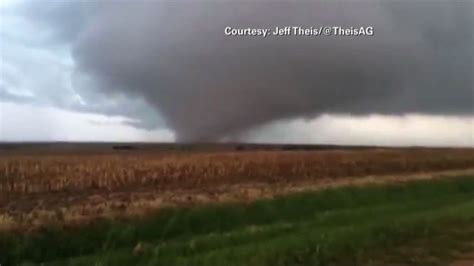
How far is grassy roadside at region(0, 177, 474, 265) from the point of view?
167 inches

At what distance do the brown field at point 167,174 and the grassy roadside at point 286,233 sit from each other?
4.3 inches

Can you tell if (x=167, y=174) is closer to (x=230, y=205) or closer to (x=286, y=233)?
(x=230, y=205)

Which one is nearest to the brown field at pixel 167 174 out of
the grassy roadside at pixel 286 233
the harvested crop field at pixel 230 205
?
the harvested crop field at pixel 230 205

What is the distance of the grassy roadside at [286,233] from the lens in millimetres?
4242

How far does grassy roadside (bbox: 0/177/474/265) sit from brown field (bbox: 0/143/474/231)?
11 cm

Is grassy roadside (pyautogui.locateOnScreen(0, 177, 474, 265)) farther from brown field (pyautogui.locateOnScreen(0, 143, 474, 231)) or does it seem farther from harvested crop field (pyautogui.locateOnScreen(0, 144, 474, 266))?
brown field (pyautogui.locateOnScreen(0, 143, 474, 231))

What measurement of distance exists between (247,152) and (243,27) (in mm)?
991

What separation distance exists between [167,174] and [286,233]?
1.07m

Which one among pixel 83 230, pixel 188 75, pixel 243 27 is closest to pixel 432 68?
pixel 243 27

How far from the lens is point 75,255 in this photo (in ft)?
13.8

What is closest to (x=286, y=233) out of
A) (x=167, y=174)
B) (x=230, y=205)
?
(x=230, y=205)

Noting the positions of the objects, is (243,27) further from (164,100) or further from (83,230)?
(83,230)

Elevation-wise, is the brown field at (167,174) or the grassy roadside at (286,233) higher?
the brown field at (167,174)

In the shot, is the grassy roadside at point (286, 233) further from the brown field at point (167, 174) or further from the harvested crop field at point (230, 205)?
the brown field at point (167, 174)
